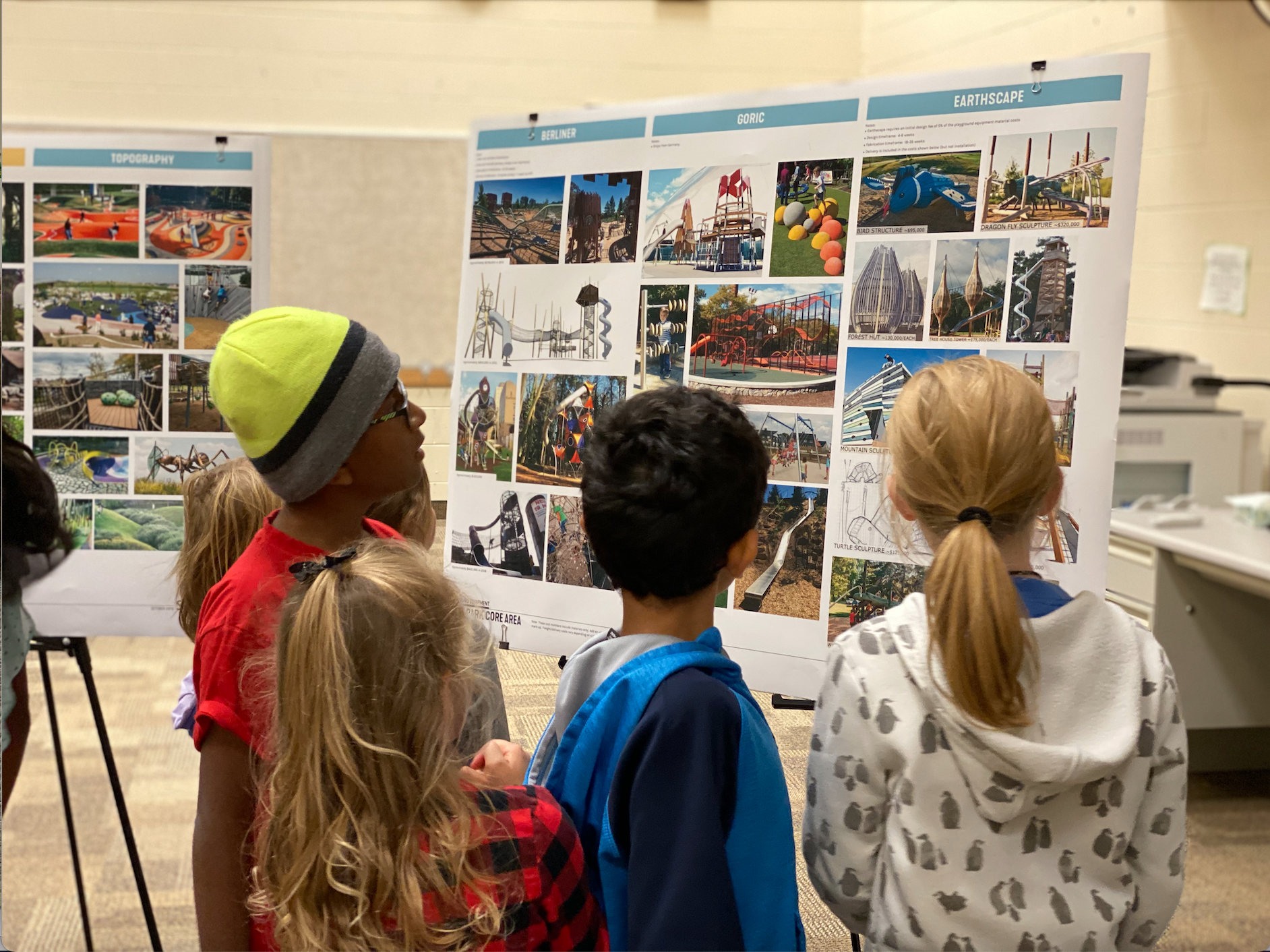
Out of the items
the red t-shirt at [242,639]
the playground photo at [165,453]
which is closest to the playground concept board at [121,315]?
the playground photo at [165,453]

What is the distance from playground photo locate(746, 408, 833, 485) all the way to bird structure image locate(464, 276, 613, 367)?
0.26m

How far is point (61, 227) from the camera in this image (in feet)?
6.08

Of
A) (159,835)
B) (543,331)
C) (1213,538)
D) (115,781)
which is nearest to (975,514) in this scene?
(543,331)

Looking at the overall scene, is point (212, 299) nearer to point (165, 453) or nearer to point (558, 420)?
point (165, 453)

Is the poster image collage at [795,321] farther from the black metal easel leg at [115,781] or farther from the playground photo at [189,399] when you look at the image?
the black metal easel leg at [115,781]

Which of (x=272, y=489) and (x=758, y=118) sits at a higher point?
(x=758, y=118)

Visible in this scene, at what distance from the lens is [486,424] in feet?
5.27

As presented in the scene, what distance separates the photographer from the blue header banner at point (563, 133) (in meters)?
1.52

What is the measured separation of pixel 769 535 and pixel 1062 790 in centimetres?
52

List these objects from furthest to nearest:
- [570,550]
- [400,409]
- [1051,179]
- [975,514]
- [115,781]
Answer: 1. [115,781]
2. [570,550]
3. [1051,179]
4. [400,409]
5. [975,514]

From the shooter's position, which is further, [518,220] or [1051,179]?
[518,220]

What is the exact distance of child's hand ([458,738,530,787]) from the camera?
1.01 metres

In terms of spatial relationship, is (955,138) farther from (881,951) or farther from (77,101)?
(77,101)

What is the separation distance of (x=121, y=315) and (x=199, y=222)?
8.4 inches
